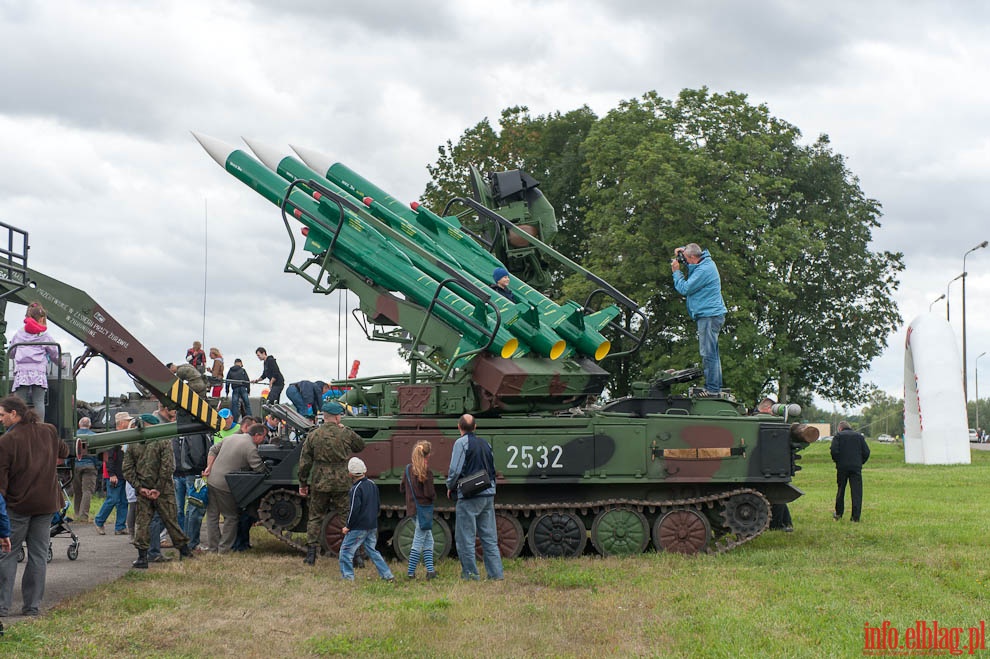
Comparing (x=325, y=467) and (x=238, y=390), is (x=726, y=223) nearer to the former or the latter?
(x=238, y=390)

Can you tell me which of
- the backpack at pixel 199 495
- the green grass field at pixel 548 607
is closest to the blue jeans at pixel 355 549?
the green grass field at pixel 548 607

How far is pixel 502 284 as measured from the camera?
12.4m

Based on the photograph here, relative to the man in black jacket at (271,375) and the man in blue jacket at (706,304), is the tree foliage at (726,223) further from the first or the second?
the man in blue jacket at (706,304)

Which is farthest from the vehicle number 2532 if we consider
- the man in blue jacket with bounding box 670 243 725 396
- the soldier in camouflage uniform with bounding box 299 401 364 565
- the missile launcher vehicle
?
the man in blue jacket with bounding box 670 243 725 396

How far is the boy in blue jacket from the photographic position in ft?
33.2

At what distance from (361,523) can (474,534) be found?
111cm

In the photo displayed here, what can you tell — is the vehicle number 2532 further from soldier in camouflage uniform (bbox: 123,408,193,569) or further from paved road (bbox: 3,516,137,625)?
paved road (bbox: 3,516,137,625)

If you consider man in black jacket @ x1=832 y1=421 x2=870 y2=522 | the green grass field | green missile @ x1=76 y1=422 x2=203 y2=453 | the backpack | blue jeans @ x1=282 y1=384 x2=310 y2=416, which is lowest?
the green grass field

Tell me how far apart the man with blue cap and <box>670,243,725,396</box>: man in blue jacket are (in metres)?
1.97

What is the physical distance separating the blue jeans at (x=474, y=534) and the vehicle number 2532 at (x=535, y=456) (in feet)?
4.39

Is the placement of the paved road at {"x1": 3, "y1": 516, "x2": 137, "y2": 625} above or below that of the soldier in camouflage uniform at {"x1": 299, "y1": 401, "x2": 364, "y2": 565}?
below

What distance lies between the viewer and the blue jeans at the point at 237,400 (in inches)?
696

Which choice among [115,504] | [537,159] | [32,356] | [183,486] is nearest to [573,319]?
[183,486]

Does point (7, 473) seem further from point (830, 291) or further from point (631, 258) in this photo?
point (830, 291)
